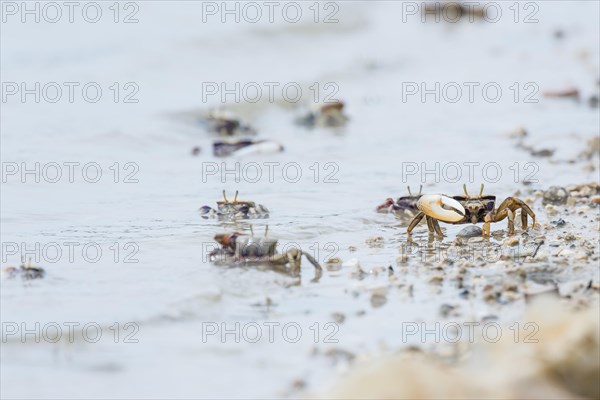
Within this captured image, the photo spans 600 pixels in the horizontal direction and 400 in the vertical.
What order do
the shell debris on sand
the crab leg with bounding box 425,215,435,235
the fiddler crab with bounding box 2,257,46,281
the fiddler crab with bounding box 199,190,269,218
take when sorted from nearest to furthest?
the shell debris on sand < the fiddler crab with bounding box 2,257,46,281 < the crab leg with bounding box 425,215,435,235 < the fiddler crab with bounding box 199,190,269,218

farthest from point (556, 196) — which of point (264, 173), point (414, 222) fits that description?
point (264, 173)

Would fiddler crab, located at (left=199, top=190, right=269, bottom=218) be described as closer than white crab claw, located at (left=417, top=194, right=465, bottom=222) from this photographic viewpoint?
No

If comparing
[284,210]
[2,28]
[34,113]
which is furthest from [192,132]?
[2,28]

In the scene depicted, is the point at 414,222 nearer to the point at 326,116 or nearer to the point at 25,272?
the point at 25,272

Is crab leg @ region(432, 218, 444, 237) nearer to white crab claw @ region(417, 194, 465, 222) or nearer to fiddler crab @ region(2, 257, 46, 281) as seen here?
white crab claw @ region(417, 194, 465, 222)

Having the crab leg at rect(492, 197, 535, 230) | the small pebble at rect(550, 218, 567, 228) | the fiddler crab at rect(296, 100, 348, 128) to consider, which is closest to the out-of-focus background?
the small pebble at rect(550, 218, 567, 228)

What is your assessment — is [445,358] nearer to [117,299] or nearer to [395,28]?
[117,299]

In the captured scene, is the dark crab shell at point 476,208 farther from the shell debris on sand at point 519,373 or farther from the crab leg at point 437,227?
the shell debris on sand at point 519,373

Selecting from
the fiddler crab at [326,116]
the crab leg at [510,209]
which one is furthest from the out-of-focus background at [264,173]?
the fiddler crab at [326,116]

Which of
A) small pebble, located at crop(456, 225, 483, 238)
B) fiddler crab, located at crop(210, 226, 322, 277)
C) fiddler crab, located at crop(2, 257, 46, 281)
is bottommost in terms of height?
fiddler crab, located at crop(2, 257, 46, 281)
